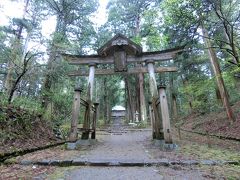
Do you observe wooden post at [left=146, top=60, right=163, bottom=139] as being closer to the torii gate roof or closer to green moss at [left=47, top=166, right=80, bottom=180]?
the torii gate roof

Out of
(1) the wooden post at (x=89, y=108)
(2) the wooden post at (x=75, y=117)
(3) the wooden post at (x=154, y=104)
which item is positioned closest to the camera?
(2) the wooden post at (x=75, y=117)

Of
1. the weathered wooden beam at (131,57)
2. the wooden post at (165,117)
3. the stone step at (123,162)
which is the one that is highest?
the weathered wooden beam at (131,57)

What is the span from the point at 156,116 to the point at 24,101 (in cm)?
548

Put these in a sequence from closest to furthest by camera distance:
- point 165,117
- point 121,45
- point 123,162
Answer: point 123,162 < point 165,117 < point 121,45

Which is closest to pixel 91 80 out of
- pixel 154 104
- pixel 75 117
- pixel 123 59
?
pixel 123 59

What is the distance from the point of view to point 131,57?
870 cm

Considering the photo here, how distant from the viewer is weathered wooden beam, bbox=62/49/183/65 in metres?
8.35

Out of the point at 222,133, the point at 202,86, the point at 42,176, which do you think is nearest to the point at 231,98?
the point at 202,86

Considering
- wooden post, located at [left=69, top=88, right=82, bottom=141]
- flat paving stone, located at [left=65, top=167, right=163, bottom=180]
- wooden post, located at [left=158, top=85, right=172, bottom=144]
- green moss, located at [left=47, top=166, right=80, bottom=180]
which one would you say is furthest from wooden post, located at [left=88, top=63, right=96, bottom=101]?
flat paving stone, located at [left=65, top=167, right=163, bottom=180]

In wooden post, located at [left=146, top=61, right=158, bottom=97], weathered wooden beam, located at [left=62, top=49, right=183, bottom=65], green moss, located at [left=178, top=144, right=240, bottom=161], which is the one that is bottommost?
green moss, located at [left=178, top=144, right=240, bottom=161]

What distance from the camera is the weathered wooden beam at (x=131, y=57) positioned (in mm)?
8352

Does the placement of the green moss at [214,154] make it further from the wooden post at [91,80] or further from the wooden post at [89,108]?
the wooden post at [91,80]

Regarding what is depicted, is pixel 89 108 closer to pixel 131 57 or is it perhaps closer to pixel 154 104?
pixel 154 104

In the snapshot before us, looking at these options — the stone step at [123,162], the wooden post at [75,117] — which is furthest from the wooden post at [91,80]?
the stone step at [123,162]
